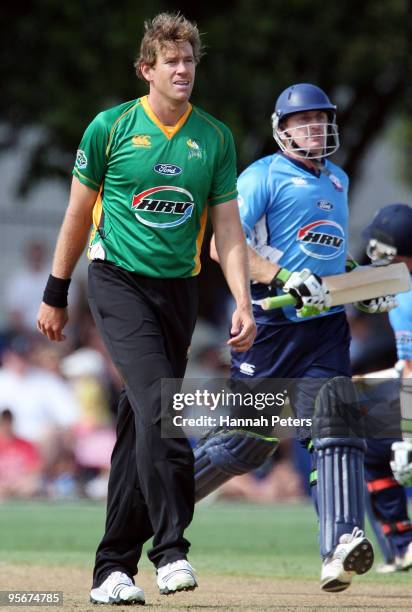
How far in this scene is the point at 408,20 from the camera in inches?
693

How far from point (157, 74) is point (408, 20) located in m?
11.6

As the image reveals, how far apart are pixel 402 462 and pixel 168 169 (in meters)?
2.75

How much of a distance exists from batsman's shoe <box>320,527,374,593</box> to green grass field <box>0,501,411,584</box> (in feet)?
5.44

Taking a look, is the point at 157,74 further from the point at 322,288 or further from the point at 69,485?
the point at 69,485

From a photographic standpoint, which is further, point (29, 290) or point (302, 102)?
point (29, 290)

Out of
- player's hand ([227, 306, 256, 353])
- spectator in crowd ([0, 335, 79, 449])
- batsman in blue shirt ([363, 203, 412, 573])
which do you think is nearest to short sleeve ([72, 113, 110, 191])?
player's hand ([227, 306, 256, 353])

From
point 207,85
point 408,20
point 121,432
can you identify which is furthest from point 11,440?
point 121,432

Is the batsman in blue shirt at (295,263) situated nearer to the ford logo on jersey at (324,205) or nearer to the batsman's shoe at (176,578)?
the ford logo on jersey at (324,205)

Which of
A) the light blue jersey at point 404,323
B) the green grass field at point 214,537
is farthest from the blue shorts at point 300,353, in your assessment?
the green grass field at point 214,537

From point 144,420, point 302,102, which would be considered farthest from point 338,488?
point 302,102

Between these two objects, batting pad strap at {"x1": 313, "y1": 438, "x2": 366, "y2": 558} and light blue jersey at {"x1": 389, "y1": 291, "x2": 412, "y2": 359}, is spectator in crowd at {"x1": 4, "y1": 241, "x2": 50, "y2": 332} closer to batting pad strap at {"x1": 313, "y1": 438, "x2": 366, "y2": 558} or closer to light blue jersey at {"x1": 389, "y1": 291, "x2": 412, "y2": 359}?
light blue jersey at {"x1": 389, "y1": 291, "x2": 412, "y2": 359}

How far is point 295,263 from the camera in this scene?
791 cm

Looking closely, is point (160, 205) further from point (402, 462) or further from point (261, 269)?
point (402, 462)

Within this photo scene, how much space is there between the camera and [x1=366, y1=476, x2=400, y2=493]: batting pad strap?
9078mm
